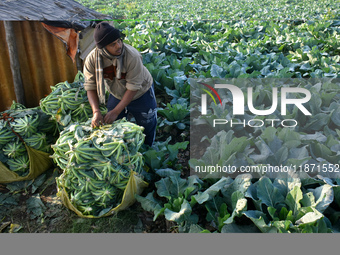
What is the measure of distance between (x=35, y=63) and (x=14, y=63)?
0.27 meters

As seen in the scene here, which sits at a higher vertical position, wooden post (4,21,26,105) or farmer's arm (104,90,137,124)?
wooden post (4,21,26,105)

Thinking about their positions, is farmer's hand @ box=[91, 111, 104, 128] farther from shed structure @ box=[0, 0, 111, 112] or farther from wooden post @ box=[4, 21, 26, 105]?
wooden post @ box=[4, 21, 26, 105]

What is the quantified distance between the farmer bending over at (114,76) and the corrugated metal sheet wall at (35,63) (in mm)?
1023

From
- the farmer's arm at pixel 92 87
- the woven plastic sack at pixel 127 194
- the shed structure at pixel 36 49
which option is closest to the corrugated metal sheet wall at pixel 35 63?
the shed structure at pixel 36 49

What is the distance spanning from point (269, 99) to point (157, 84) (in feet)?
6.01

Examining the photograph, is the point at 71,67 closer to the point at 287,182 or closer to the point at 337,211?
the point at 287,182

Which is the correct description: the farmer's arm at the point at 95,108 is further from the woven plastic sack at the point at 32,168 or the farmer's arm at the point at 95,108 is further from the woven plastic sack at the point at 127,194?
the woven plastic sack at the point at 32,168

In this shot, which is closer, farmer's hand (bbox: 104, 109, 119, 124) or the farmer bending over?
the farmer bending over

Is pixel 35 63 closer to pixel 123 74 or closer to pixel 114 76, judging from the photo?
pixel 114 76

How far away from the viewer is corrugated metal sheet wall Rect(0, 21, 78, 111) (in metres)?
4.01

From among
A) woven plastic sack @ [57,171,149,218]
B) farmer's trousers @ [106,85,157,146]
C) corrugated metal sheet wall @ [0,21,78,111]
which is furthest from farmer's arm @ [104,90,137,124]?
corrugated metal sheet wall @ [0,21,78,111]

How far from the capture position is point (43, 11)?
13.4ft

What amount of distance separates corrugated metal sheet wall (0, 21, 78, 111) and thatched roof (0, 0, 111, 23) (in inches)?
6.6

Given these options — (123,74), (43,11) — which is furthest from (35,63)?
(123,74)
